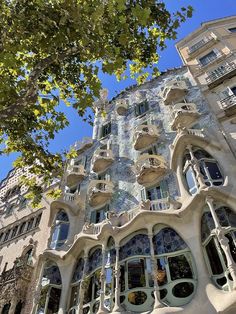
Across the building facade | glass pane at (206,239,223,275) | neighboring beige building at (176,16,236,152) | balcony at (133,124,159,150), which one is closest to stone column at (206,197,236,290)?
the building facade

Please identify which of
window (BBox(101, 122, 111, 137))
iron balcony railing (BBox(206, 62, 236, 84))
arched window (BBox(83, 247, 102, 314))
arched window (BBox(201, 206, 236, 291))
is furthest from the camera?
window (BBox(101, 122, 111, 137))

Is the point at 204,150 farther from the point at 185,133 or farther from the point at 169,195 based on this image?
→ the point at 169,195

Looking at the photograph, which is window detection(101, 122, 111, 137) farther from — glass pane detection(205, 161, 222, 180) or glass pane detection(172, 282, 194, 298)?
glass pane detection(172, 282, 194, 298)

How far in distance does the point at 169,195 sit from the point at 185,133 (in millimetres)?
3232

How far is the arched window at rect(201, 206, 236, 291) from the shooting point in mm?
10375

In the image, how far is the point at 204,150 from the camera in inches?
581

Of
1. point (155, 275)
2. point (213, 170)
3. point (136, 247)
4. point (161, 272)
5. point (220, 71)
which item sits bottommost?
point (155, 275)

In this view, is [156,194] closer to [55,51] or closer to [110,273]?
[110,273]

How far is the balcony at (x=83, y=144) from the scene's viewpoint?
23.3 meters

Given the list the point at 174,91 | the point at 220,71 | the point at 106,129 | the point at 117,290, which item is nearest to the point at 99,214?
the point at 117,290

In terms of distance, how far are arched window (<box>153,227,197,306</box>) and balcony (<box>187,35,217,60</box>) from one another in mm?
16052

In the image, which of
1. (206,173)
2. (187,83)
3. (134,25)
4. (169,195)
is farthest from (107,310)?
(187,83)

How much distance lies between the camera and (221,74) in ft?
64.6

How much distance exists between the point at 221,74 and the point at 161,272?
538 inches
